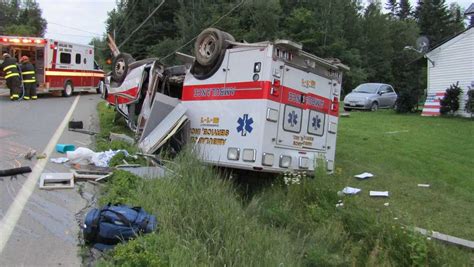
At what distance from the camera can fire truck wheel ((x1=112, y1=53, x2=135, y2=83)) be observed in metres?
12.6

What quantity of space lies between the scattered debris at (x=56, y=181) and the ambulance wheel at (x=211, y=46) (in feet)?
10.2

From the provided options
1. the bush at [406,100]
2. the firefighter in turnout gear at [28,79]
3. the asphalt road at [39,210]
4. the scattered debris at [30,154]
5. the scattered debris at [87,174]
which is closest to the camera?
the asphalt road at [39,210]

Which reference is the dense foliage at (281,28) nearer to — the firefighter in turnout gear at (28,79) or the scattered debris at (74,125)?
the firefighter in turnout gear at (28,79)

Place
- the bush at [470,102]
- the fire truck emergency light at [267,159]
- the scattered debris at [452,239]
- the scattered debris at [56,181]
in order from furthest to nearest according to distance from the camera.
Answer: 1. the bush at [470,102]
2. the fire truck emergency light at [267,159]
3. the scattered debris at [56,181]
4. the scattered debris at [452,239]

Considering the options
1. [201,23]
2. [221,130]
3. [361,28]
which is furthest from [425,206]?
[361,28]

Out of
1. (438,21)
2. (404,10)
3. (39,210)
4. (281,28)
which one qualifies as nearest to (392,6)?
(404,10)

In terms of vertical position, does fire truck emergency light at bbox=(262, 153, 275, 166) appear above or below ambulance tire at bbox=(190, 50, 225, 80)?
below

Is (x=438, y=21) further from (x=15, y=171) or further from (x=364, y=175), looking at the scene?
(x=15, y=171)

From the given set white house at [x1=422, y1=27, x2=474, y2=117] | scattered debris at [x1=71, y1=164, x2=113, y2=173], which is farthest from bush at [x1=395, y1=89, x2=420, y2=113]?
scattered debris at [x1=71, y1=164, x2=113, y2=173]

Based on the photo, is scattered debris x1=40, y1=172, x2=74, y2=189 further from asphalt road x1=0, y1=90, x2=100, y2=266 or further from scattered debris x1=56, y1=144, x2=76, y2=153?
scattered debris x1=56, y1=144, x2=76, y2=153

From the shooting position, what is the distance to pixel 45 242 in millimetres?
5473

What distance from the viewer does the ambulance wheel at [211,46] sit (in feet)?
29.7

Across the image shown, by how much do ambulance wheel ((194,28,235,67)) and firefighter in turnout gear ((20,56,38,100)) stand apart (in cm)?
1385

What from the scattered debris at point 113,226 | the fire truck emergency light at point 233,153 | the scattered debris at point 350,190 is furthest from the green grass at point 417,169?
the scattered debris at point 113,226
